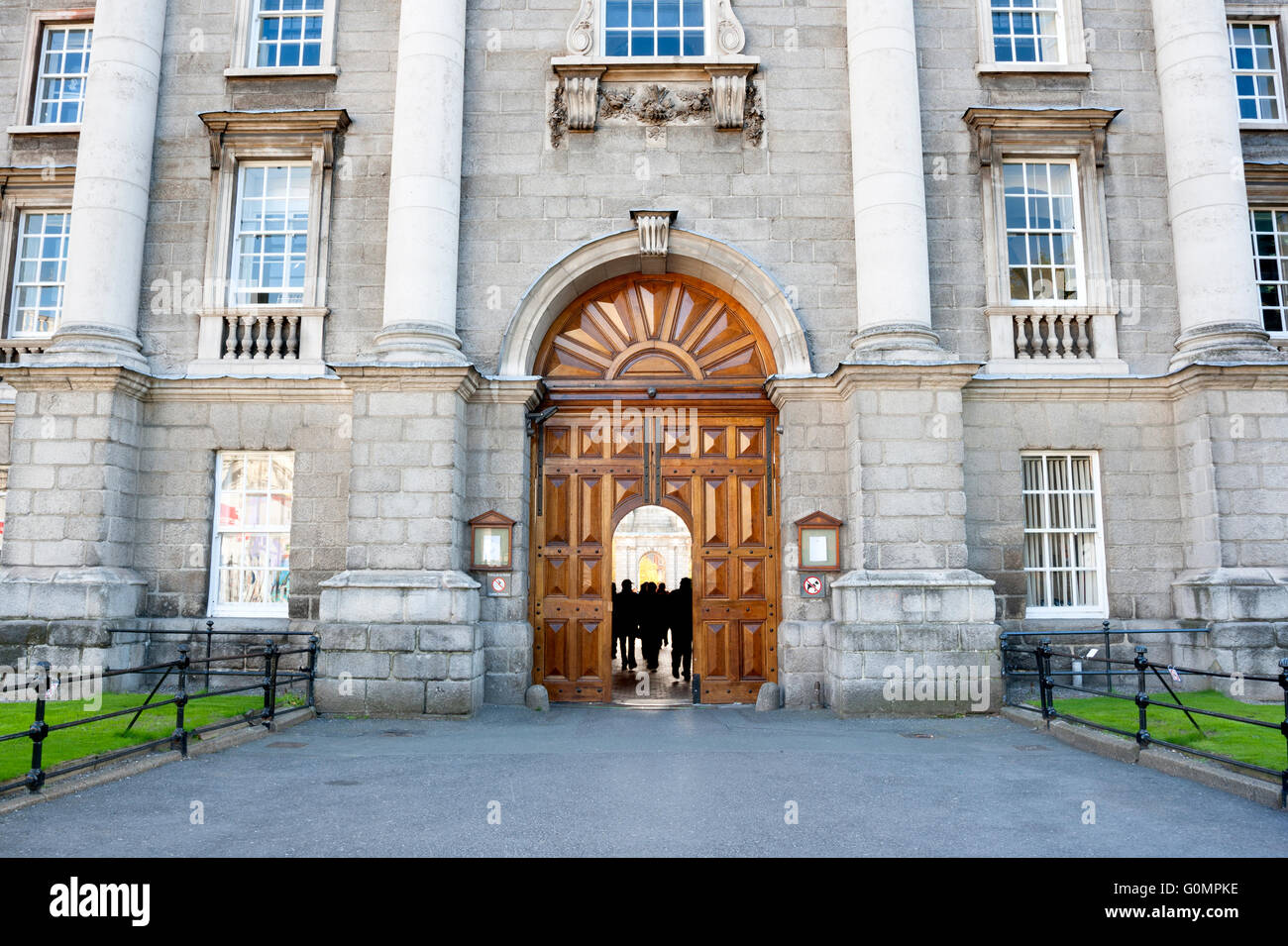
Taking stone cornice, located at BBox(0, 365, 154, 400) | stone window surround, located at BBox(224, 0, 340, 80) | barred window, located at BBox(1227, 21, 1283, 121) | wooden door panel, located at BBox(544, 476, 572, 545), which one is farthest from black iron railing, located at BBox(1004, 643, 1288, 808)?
stone window surround, located at BBox(224, 0, 340, 80)

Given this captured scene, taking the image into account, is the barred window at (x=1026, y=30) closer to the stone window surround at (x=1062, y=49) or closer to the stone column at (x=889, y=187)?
the stone window surround at (x=1062, y=49)

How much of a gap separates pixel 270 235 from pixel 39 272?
14.7 feet

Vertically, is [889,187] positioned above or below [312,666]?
above

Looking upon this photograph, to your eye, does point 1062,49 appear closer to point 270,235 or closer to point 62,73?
point 270,235

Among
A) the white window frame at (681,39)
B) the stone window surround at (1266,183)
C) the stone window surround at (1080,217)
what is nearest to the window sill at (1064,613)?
the stone window surround at (1080,217)

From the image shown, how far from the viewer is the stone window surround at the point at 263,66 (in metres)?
14.2

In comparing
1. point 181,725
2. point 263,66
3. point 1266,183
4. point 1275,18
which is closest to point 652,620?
point 181,725

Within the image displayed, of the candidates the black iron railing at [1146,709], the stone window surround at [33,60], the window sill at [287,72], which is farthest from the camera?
the stone window surround at [33,60]

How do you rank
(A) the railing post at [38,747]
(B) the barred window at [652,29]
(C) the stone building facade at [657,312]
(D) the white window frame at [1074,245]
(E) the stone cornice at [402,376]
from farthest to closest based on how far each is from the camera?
(B) the barred window at [652,29]
(D) the white window frame at [1074,245]
(C) the stone building facade at [657,312]
(E) the stone cornice at [402,376]
(A) the railing post at [38,747]

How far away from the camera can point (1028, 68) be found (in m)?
14.2

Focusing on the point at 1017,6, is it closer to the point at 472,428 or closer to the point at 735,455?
the point at 735,455

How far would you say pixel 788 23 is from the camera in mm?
14180

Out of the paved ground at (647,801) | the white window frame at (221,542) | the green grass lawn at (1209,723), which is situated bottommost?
the paved ground at (647,801)

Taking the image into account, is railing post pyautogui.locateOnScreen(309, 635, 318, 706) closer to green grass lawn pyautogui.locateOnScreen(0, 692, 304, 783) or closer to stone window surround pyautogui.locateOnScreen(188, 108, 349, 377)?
green grass lawn pyautogui.locateOnScreen(0, 692, 304, 783)
